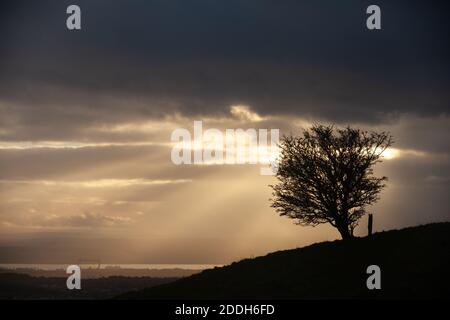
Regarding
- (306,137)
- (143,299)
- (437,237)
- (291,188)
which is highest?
(306,137)

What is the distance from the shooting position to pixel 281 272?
6103cm

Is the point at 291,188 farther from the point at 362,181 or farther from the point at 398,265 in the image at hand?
the point at 398,265

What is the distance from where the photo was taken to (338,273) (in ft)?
187

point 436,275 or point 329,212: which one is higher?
point 329,212

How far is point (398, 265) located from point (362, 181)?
→ 38.0 feet

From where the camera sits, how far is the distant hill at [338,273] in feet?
173

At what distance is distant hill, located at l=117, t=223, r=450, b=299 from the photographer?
52.9 meters
